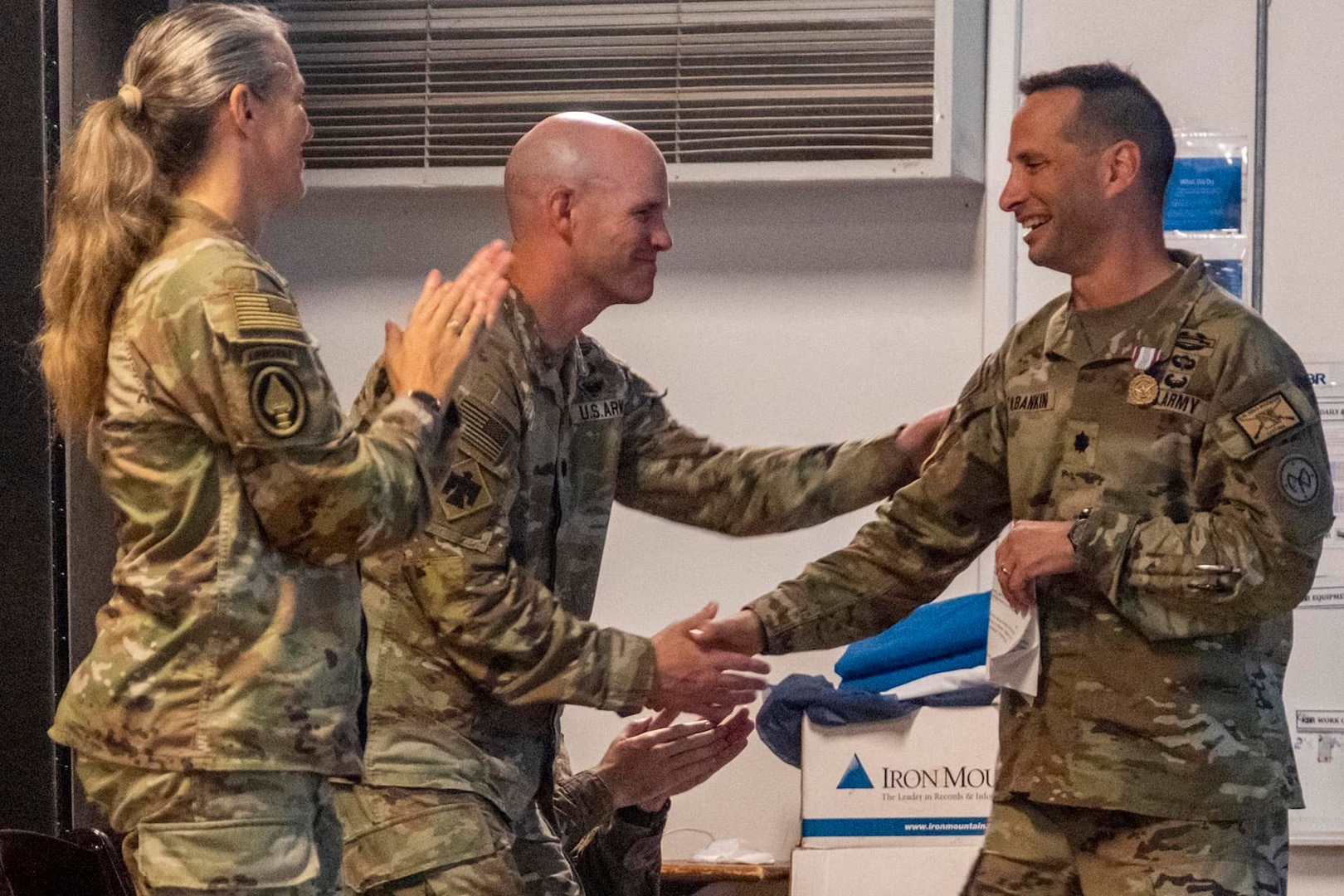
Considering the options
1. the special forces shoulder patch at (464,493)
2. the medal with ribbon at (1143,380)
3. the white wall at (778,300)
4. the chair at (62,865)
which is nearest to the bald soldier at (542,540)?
the special forces shoulder patch at (464,493)

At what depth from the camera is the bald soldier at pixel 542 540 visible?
2309 mm

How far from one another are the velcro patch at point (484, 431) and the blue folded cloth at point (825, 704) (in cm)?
114

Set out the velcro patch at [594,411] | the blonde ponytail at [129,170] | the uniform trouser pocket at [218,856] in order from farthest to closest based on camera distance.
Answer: the velcro patch at [594,411]
the blonde ponytail at [129,170]
the uniform trouser pocket at [218,856]

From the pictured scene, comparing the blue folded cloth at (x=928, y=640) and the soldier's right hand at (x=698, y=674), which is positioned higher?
the soldier's right hand at (x=698, y=674)

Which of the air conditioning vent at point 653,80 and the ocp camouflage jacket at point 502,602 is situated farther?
the air conditioning vent at point 653,80

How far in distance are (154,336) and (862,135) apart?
6.87ft

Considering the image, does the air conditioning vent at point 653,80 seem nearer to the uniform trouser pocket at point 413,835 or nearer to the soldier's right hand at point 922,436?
the soldier's right hand at point 922,436

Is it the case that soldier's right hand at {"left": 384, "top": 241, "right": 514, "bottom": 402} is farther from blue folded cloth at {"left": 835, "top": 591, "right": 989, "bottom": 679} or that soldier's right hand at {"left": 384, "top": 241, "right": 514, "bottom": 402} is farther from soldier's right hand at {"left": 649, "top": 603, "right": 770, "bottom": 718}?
blue folded cloth at {"left": 835, "top": 591, "right": 989, "bottom": 679}

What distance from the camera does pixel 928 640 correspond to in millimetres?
3273

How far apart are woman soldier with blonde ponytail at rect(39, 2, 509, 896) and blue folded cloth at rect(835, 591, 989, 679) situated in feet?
5.13

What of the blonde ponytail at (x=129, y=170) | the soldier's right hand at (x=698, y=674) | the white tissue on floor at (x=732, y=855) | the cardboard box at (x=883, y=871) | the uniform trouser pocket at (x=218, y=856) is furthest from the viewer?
the white tissue on floor at (x=732, y=855)

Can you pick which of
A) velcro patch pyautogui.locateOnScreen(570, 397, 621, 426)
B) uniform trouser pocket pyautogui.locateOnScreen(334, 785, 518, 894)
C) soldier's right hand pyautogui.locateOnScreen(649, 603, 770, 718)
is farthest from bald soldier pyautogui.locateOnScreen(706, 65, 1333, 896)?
uniform trouser pocket pyautogui.locateOnScreen(334, 785, 518, 894)

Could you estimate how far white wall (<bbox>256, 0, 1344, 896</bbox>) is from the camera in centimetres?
355

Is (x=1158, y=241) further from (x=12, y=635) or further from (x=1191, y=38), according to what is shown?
(x=12, y=635)
